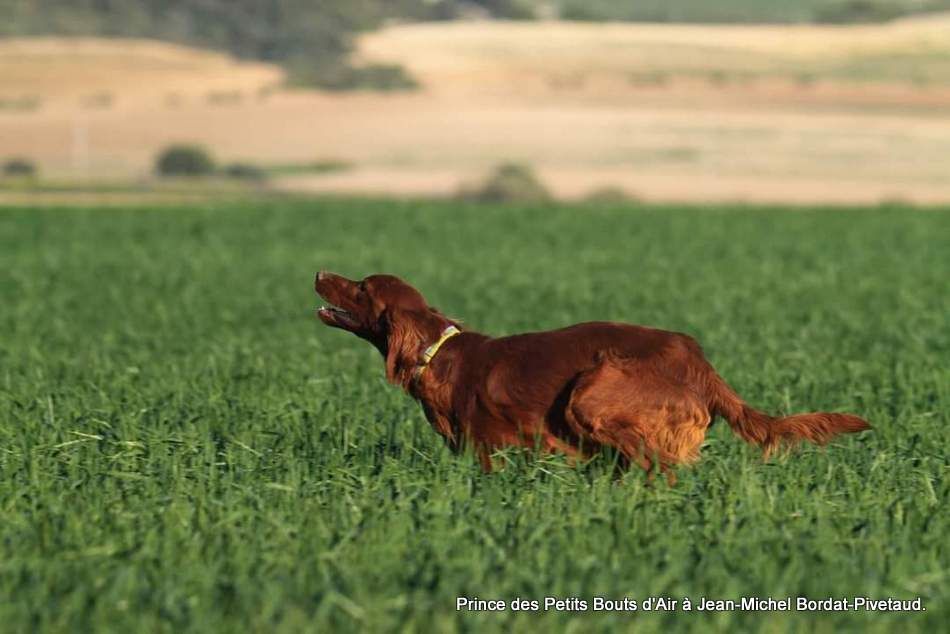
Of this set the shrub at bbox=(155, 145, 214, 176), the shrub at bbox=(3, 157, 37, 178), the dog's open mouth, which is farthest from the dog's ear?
the shrub at bbox=(155, 145, 214, 176)

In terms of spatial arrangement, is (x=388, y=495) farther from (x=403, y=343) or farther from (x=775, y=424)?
(x=775, y=424)

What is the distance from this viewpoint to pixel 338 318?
25.9ft

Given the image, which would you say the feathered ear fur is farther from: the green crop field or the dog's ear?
the green crop field

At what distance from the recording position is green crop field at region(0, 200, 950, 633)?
18.0 ft

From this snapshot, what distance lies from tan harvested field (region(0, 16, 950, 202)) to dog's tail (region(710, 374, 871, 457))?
55.9m

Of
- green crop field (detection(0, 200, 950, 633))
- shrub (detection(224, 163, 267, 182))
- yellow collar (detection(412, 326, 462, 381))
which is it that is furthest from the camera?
shrub (detection(224, 163, 267, 182))

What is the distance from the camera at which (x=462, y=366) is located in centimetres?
764

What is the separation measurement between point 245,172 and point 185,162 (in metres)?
2.56

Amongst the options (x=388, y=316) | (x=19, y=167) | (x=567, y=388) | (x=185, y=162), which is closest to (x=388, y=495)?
(x=567, y=388)

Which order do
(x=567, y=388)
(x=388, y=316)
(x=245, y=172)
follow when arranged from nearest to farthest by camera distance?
(x=567, y=388)
(x=388, y=316)
(x=245, y=172)

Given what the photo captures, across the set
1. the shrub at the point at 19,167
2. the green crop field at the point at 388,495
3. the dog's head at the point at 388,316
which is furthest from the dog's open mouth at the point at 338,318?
the shrub at the point at 19,167

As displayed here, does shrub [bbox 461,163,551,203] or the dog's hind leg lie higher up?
the dog's hind leg

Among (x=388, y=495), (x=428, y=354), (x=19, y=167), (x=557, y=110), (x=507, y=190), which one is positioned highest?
(x=428, y=354)

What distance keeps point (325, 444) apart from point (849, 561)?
3137 millimetres
